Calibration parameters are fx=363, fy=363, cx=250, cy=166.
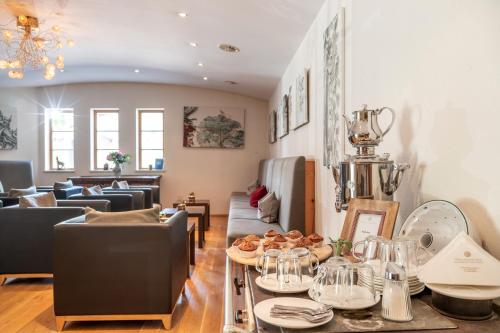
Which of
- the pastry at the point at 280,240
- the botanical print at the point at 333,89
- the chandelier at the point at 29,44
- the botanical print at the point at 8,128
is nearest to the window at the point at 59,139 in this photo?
the botanical print at the point at 8,128

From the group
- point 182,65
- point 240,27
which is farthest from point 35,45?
point 240,27

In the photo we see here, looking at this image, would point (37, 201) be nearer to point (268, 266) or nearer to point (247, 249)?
point (247, 249)

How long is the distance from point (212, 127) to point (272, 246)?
6.23m

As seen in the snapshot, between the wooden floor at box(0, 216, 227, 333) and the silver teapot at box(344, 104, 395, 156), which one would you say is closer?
the silver teapot at box(344, 104, 395, 156)

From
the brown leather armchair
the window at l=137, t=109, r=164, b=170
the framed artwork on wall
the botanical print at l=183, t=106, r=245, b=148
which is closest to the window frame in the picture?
the window at l=137, t=109, r=164, b=170

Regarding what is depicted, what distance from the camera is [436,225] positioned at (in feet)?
3.86

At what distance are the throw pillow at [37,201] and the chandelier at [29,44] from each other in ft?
5.06

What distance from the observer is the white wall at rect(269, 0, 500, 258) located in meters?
1.07

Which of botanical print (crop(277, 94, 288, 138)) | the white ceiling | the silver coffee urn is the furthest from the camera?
botanical print (crop(277, 94, 288, 138))

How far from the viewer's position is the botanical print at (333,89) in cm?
248

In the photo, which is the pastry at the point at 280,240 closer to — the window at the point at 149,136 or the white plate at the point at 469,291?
the white plate at the point at 469,291

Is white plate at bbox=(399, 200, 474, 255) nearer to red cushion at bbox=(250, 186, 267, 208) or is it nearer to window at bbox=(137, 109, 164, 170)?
red cushion at bbox=(250, 186, 267, 208)

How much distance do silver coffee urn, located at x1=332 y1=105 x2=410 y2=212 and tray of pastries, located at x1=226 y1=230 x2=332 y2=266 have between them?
0.84ft

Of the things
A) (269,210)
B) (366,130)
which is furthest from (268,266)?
(269,210)
